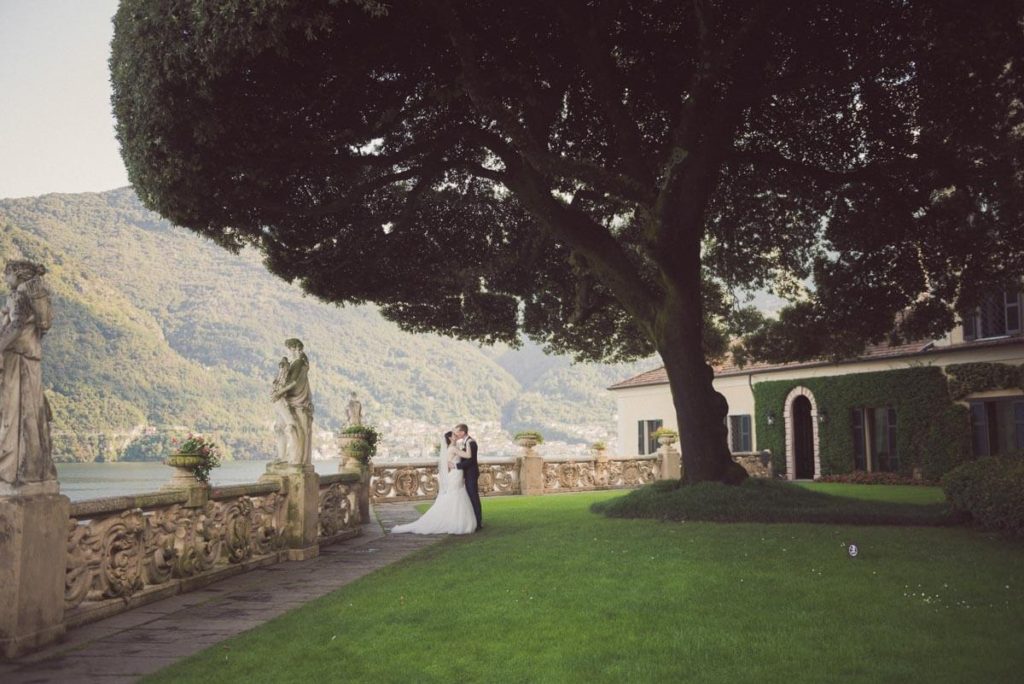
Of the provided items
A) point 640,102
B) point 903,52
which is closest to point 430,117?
point 640,102

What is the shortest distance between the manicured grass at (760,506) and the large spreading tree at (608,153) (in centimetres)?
83

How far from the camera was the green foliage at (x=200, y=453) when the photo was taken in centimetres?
955

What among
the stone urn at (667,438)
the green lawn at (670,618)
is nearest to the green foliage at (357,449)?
the green lawn at (670,618)

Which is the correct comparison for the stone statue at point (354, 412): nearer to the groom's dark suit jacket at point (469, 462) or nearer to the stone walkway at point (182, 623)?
the groom's dark suit jacket at point (469, 462)

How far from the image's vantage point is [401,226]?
18203 mm

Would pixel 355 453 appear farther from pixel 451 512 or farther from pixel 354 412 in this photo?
pixel 354 412

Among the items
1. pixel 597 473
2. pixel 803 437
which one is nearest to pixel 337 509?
pixel 597 473

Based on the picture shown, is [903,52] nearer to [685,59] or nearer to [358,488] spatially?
[685,59]

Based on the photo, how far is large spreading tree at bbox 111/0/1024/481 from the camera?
40.3 feet

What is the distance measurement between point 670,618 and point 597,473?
21772 millimetres

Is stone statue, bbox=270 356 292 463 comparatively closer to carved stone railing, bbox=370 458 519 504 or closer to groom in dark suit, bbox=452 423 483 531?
groom in dark suit, bbox=452 423 483 531

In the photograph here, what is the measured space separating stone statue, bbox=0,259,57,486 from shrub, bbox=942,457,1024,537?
1160 cm

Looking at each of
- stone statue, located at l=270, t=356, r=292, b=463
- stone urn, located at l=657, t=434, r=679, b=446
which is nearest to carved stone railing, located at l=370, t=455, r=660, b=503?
stone urn, located at l=657, t=434, r=679, b=446

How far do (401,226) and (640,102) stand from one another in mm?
6180
